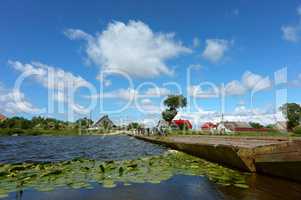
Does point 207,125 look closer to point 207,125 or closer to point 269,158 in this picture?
point 207,125

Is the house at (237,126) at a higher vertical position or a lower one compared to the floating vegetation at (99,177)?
lower

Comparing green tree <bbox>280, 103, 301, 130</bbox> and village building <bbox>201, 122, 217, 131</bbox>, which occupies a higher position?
green tree <bbox>280, 103, 301, 130</bbox>

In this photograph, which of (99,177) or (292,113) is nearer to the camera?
(99,177)

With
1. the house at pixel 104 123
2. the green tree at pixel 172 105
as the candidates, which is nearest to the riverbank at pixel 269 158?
the green tree at pixel 172 105

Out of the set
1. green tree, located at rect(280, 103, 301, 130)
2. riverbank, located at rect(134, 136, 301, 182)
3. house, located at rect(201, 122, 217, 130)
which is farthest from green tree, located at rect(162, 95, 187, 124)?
riverbank, located at rect(134, 136, 301, 182)

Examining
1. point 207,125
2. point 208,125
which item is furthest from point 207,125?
point 208,125

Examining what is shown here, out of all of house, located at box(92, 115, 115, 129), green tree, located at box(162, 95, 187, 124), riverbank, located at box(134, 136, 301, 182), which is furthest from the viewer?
house, located at box(92, 115, 115, 129)

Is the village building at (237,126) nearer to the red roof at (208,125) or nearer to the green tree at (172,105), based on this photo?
the red roof at (208,125)

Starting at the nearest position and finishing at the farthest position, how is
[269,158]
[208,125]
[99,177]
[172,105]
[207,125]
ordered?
[269,158] < [99,177] < [172,105] < [208,125] < [207,125]

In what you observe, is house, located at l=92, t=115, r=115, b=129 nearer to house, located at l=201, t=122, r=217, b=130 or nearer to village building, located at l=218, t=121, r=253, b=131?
house, located at l=201, t=122, r=217, b=130

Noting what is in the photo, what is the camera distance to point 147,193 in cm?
551

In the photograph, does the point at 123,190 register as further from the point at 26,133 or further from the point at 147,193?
the point at 26,133

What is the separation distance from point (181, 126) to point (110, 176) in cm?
5984

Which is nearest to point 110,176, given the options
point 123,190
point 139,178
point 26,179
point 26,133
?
point 139,178
